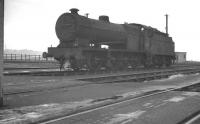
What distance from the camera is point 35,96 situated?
10.8 metres

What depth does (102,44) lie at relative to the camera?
26.7 m

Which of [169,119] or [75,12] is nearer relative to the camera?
[169,119]

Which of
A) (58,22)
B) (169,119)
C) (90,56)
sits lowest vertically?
(169,119)

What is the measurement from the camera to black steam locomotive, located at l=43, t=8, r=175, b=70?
73.3ft

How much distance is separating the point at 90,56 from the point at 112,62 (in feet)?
11.9

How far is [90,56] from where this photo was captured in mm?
23047

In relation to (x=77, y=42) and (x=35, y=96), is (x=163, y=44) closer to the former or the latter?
(x=77, y=42)

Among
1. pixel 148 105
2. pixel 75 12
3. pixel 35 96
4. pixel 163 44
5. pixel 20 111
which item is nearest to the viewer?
pixel 20 111

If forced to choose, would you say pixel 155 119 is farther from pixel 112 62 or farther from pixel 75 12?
pixel 112 62

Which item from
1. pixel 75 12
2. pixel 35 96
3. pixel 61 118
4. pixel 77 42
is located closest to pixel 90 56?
pixel 77 42

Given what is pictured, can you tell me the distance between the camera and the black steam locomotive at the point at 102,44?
22.3 meters

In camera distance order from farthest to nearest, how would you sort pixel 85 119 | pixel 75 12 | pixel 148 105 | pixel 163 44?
pixel 163 44
pixel 75 12
pixel 148 105
pixel 85 119

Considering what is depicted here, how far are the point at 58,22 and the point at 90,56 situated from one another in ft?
11.4

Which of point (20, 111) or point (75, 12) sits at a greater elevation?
point (75, 12)
